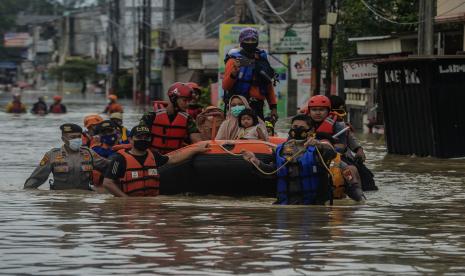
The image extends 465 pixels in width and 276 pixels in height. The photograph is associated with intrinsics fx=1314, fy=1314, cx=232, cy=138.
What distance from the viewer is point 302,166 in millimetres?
13781

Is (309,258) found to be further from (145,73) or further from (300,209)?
(145,73)

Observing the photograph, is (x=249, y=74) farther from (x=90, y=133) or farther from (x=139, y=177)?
(x=139, y=177)

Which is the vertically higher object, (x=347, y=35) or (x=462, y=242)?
(x=347, y=35)

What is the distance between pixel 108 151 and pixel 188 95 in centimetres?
142

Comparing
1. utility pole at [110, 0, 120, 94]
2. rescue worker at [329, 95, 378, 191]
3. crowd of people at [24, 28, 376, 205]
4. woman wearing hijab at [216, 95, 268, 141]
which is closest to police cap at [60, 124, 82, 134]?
crowd of people at [24, 28, 376, 205]

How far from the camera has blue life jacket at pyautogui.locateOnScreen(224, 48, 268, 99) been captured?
672 inches

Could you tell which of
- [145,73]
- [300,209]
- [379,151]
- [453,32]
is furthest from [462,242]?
[145,73]

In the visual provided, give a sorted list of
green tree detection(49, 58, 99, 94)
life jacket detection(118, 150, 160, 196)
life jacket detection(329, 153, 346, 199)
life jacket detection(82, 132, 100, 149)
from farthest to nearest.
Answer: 1. green tree detection(49, 58, 99, 94)
2. life jacket detection(82, 132, 100, 149)
3. life jacket detection(329, 153, 346, 199)
4. life jacket detection(118, 150, 160, 196)

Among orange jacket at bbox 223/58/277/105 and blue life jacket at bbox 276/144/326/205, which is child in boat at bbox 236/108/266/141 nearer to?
orange jacket at bbox 223/58/277/105

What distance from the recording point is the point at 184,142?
1669 centimetres

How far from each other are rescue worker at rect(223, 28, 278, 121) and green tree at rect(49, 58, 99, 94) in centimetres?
12344

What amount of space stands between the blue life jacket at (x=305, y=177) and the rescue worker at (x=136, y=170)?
160 centimetres

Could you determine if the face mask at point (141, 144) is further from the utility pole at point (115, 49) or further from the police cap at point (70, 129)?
the utility pole at point (115, 49)

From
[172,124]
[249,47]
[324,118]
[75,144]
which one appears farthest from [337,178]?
[75,144]
